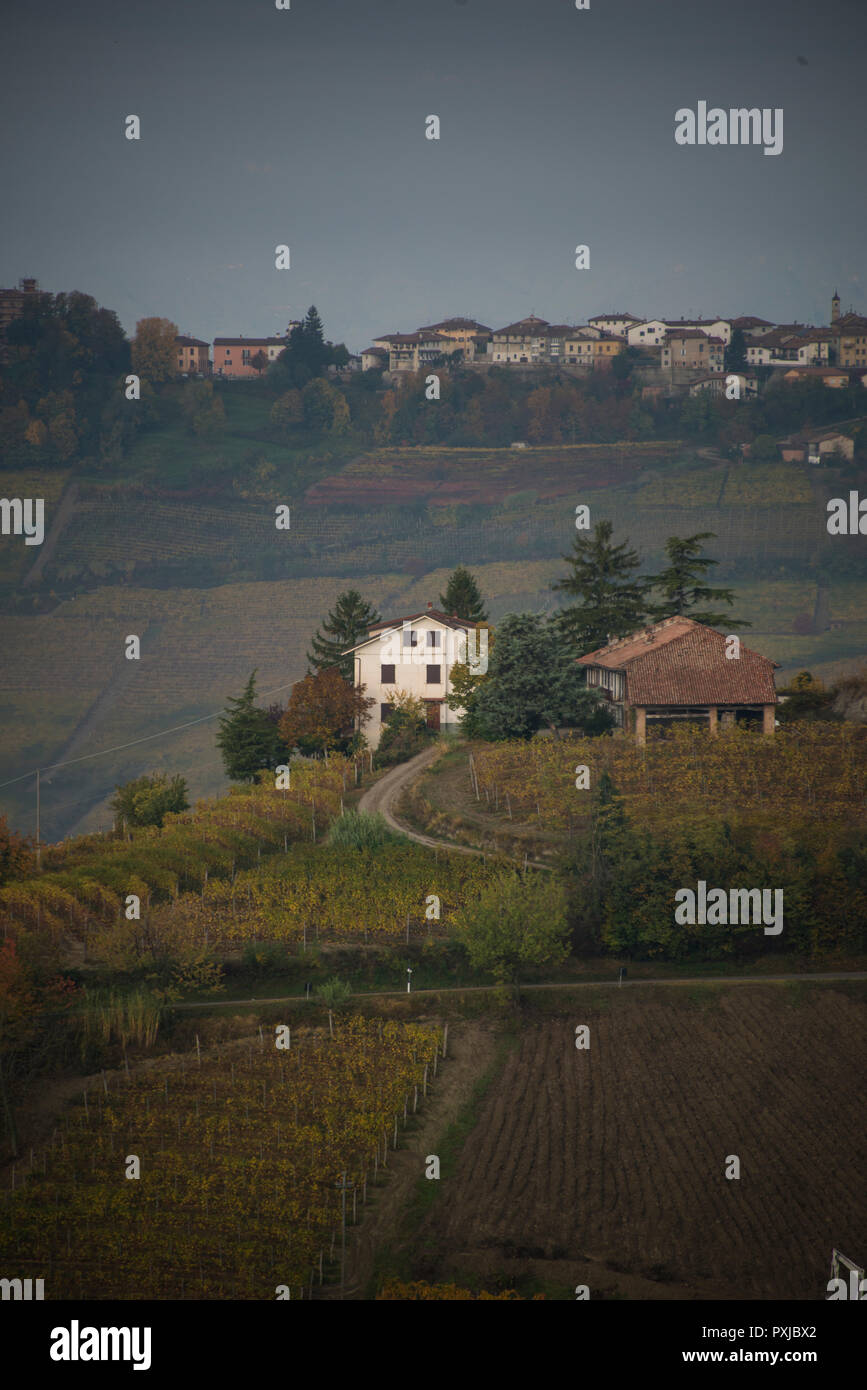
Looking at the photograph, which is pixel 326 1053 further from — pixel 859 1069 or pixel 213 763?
pixel 213 763

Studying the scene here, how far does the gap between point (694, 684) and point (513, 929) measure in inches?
768

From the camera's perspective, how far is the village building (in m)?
54.5

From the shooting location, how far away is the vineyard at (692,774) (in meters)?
47.7

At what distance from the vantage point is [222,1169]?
92.7 ft

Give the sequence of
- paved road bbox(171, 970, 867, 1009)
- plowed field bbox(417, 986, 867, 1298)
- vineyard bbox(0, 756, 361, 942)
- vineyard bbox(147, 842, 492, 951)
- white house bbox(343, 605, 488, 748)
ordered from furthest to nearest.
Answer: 1. white house bbox(343, 605, 488, 748)
2. vineyard bbox(147, 842, 492, 951)
3. vineyard bbox(0, 756, 361, 942)
4. paved road bbox(171, 970, 867, 1009)
5. plowed field bbox(417, 986, 867, 1298)

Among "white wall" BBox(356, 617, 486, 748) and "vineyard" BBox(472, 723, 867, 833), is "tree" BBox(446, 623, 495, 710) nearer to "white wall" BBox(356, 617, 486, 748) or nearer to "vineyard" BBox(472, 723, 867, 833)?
"white wall" BBox(356, 617, 486, 748)

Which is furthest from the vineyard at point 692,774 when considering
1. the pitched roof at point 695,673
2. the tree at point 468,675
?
the tree at point 468,675

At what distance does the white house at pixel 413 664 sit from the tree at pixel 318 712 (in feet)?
18.3

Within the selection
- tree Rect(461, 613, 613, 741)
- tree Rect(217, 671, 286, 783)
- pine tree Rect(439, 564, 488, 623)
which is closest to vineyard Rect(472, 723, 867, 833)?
tree Rect(461, 613, 613, 741)

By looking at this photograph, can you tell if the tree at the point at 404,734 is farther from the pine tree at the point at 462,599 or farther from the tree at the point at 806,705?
the tree at the point at 806,705

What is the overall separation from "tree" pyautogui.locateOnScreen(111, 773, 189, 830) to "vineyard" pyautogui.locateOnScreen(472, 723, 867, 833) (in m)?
12.6

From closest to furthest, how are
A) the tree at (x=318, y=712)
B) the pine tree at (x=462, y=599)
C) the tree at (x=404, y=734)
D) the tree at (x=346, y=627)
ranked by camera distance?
the tree at (x=318, y=712) < the tree at (x=404, y=734) < the pine tree at (x=462, y=599) < the tree at (x=346, y=627)

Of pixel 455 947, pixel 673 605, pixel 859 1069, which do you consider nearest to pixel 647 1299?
Result: pixel 859 1069
